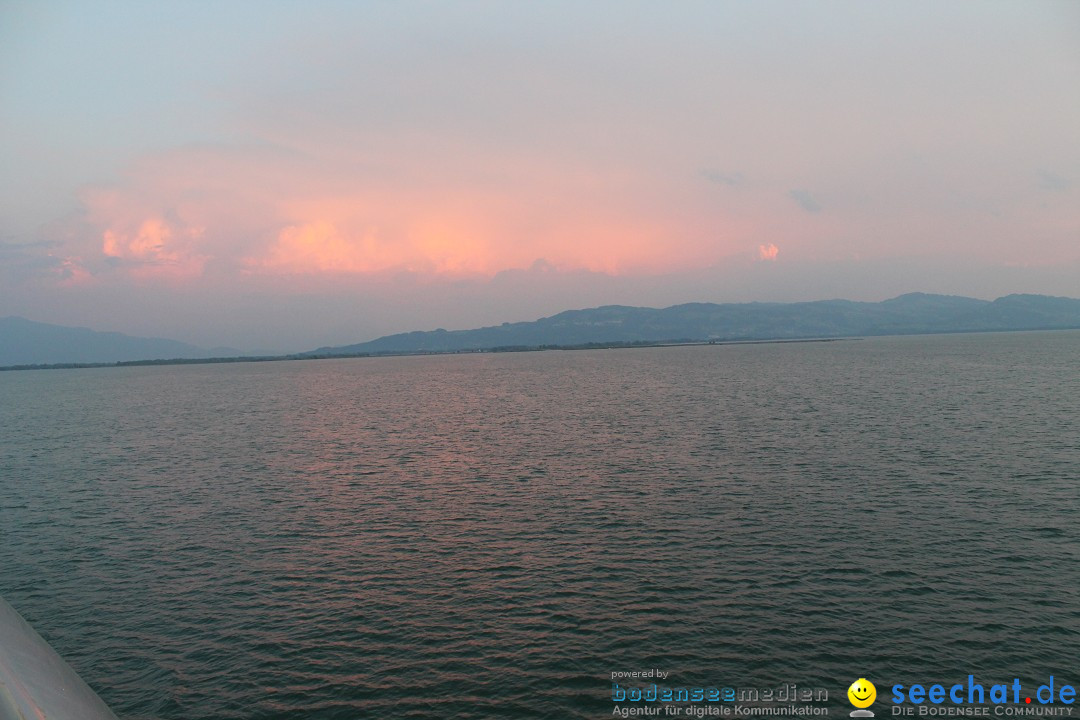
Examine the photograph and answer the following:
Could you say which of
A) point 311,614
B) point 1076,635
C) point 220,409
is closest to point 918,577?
point 1076,635

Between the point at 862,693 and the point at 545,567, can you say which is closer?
the point at 862,693

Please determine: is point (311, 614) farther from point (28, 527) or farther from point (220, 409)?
point (220, 409)

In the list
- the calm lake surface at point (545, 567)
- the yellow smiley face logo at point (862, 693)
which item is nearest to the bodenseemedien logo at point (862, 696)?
the yellow smiley face logo at point (862, 693)

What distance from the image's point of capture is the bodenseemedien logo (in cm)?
1857

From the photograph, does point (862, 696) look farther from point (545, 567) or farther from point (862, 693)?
point (545, 567)

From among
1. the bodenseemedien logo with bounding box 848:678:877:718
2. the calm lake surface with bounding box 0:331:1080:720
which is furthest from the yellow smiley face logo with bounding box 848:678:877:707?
the calm lake surface with bounding box 0:331:1080:720

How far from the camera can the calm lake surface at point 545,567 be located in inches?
830

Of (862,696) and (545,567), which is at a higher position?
(545,567)

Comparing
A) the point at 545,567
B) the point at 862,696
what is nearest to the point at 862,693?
the point at 862,696

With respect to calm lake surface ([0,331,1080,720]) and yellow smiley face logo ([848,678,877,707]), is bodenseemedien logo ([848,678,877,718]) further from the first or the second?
calm lake surface ([0,331,1080,720])

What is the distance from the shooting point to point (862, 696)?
19.3m

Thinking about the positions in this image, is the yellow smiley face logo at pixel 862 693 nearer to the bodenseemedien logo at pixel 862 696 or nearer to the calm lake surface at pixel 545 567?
the bodenseemedien logo at pixel 862 696

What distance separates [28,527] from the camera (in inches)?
1591

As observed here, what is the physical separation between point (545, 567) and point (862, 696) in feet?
49.6
